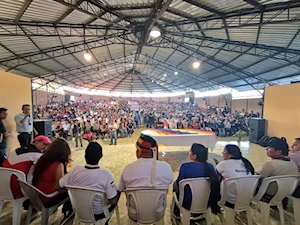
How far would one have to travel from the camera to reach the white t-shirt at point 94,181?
5.49ft

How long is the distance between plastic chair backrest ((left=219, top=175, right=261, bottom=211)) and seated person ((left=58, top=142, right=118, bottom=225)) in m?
1.18

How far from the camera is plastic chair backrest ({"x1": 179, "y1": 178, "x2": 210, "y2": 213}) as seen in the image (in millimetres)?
1881

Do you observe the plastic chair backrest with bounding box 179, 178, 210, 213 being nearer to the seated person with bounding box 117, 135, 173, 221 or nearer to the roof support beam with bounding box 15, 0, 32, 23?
the seated person with bounding box 117, 135, 173, 221

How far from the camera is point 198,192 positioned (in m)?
1.92

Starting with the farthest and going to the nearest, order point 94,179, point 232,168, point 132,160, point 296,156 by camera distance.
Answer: point 132,160 → point 296,156 → point 232,168 → point 94,179

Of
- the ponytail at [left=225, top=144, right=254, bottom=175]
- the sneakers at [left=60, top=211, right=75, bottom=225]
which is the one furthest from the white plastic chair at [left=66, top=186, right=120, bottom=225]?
the ponytail at [left=225, top=144, right=254, bottom=175]

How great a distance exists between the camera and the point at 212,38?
8477 mm

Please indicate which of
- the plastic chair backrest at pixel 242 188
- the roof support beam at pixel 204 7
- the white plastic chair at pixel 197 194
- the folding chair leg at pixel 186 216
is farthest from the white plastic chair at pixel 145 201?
the roof support beam at pixel 204 7

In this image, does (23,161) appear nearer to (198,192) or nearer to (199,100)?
(198,192)

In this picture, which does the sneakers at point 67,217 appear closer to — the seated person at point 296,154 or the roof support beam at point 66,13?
the seated person at point 296,154

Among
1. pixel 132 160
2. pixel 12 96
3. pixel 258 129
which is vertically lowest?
pixel 132 160

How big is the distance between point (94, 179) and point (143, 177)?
44cm

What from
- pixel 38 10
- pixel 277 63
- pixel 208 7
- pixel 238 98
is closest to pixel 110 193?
pixel 208 7

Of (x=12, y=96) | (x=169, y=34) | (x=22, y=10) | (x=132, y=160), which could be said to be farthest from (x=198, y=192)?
(x=169, y=34)
